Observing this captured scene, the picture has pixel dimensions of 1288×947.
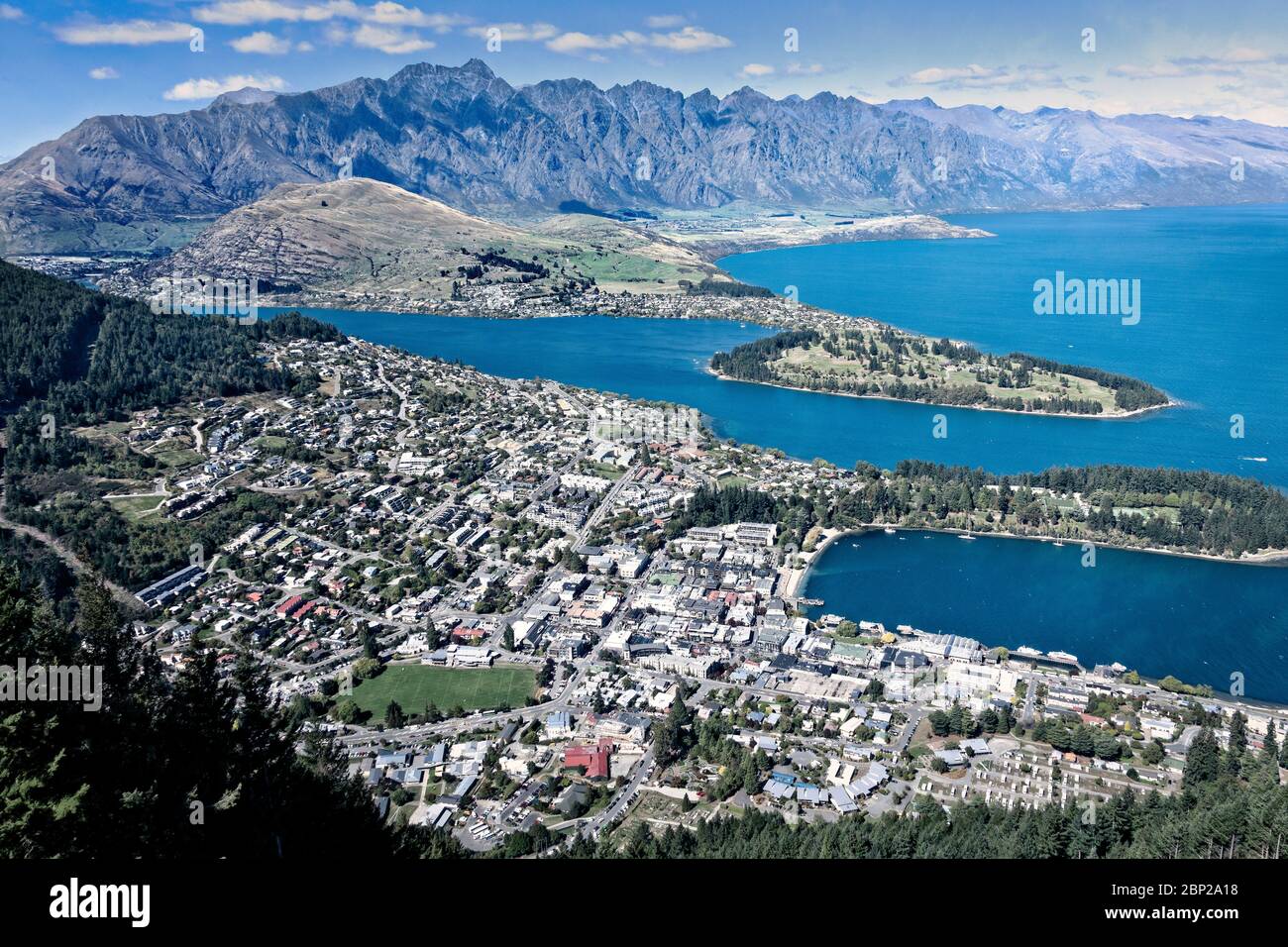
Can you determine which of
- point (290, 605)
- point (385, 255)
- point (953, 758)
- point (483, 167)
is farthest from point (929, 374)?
point (483, 167)

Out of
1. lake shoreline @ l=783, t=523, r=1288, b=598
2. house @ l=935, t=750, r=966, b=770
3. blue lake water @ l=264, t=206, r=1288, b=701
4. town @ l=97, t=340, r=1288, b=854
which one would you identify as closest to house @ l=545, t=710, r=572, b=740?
town @ l=97, t=340, r=1288, b=854

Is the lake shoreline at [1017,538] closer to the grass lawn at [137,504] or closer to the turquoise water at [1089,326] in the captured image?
the turquoise water at [1089,326]

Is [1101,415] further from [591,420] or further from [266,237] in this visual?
[266,237]

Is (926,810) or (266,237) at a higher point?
(266,237)

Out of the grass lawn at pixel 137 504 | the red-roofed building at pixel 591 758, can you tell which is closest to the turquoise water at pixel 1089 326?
the red-roofed building at pixel 591 758

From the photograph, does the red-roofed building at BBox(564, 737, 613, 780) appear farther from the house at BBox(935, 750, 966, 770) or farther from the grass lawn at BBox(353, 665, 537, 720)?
the house at BBox(935, 750, 966, 770)

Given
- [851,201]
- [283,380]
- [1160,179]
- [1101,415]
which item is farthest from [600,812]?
[1160,179]

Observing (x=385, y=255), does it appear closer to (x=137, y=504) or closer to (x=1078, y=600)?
(x=137, y=504)
